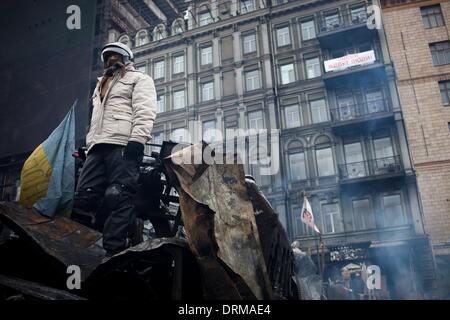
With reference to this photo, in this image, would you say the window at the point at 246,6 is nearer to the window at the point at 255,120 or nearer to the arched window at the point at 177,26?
the arched window at the point at 177,26

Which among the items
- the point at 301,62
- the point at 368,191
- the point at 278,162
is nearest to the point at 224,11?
the point at 301,62

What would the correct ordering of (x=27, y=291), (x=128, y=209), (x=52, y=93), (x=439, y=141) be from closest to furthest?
(x=27, y=291) < (x=128, y=209) < (x=52, y=93) < (x=439, y=141)

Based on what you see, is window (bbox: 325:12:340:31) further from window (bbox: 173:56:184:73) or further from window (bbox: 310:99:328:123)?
window (bbox: 173:56:184:73)

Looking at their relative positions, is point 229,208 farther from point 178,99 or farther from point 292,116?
point 178,99

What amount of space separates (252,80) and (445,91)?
32.6ft

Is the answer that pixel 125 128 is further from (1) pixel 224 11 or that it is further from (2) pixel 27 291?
(1) pixel 224 11

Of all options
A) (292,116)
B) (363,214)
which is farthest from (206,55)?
(363,214)

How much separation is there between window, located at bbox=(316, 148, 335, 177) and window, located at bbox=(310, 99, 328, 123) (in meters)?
1.76

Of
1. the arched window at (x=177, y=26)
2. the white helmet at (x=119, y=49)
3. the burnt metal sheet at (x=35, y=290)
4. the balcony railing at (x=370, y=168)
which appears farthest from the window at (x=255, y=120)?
the burnt metal sheet at (x=35, y=290)

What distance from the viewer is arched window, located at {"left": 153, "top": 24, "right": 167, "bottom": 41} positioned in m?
25.5

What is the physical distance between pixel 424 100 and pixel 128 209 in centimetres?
1988

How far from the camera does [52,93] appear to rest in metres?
15.5

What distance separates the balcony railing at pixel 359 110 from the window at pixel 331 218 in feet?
14.6

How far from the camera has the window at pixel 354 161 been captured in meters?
19.0
